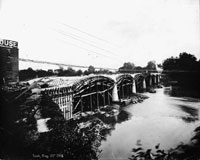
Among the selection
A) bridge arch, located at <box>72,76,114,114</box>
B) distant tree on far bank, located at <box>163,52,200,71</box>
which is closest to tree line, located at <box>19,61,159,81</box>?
bridge arch, located at <box>72,76,114,114</box>

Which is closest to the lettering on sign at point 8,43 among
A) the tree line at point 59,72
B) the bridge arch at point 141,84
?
the tree line at point 59,72

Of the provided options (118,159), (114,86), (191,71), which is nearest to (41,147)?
(118,159)

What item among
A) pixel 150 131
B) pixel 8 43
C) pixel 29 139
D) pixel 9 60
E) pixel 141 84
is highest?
pixel 8 43

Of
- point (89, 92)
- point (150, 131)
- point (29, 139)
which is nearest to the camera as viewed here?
point (29, 139)

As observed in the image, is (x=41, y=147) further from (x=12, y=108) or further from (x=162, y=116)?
(x=162, y=116)

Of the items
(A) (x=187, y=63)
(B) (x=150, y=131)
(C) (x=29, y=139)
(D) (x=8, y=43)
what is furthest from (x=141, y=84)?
(C) (x=29, y=139)

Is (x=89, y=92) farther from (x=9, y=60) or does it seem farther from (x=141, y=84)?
(x=141, y=84)
